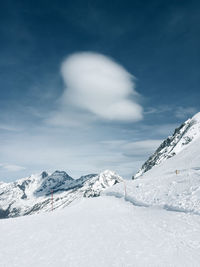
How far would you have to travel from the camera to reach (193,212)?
14.1m

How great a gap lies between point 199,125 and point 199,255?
424ft

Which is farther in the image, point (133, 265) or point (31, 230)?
point (31, 230)

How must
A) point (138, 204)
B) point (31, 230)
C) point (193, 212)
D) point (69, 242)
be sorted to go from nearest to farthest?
point (69, 242) → point (31, 230) → point (193, 212) → point (138, 204)

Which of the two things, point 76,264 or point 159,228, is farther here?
point 159,228

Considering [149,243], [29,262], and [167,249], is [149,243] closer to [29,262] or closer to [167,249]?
[167,249]

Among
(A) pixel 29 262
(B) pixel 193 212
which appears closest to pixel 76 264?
(A) pixel 29 262

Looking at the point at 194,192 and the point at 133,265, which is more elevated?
the point at 194,192

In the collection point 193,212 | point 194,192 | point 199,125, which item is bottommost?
point 193,212

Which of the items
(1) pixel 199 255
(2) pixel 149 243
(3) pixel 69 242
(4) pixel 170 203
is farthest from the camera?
(4) pixel 170 203

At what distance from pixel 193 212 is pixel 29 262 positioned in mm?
10962

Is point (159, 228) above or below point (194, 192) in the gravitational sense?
below

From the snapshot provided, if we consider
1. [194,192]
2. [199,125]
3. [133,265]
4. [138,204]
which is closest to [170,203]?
[194,192]

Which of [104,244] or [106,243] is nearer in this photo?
[104,244]

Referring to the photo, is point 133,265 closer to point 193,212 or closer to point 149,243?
point 149,243
